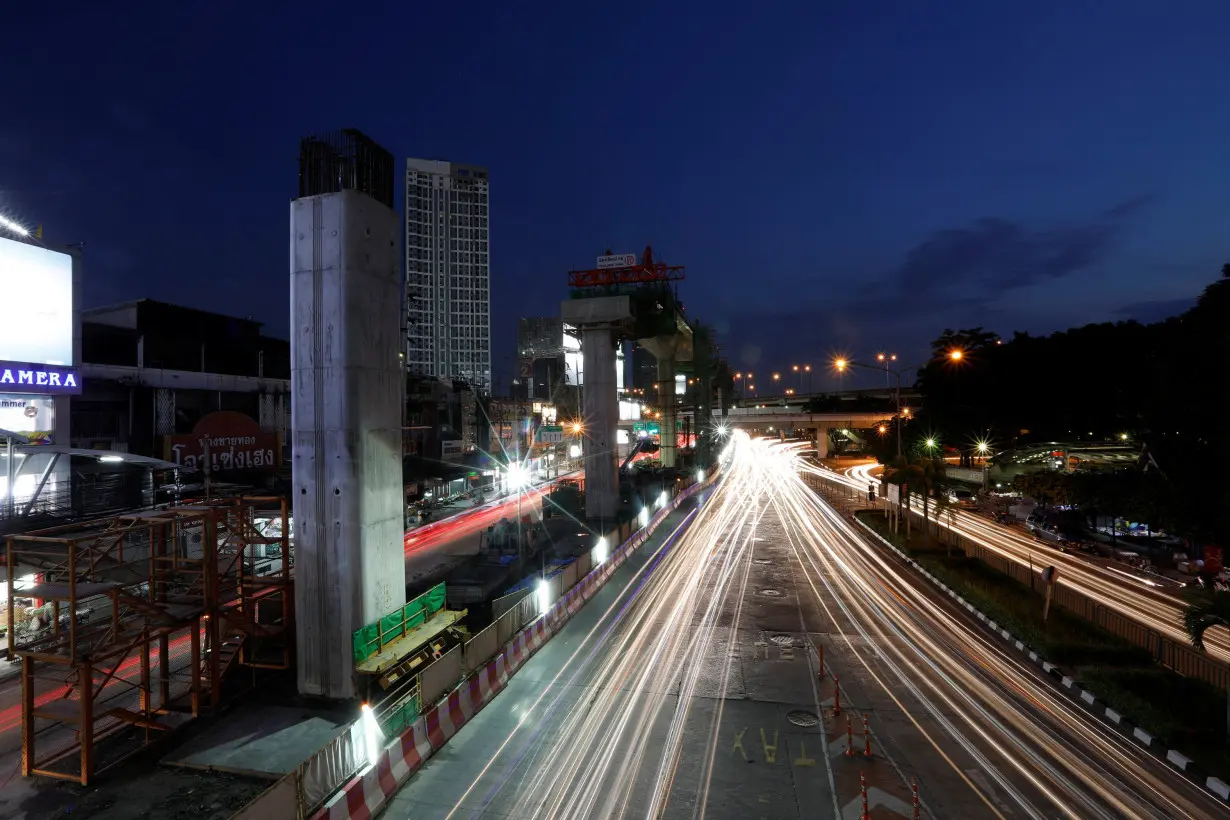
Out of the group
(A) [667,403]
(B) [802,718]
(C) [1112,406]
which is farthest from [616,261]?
(C) [1112,406]

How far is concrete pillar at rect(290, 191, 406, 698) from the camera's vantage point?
13.4m

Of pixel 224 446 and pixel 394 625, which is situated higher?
pixel 224 446

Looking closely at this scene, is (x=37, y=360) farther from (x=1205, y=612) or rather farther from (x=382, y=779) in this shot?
(x=1205, y=612)

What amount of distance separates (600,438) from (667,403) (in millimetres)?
28829

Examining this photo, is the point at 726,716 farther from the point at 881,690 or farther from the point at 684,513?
the point at 684,513

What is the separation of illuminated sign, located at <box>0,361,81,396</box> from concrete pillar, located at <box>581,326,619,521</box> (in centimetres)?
2529

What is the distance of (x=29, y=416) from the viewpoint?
79.7 feet

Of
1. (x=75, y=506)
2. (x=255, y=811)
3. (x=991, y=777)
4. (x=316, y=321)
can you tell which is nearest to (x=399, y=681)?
(x=255, y=811)

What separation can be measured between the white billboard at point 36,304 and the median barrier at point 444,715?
22.6 metres

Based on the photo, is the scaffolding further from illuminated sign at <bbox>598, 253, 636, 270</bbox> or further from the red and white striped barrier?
illuminated sign at <bbox>598, 253, 636, 270</bbox>

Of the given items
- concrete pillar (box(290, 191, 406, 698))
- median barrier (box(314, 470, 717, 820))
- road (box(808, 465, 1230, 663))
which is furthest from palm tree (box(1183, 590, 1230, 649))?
concrete pillar (box(290, 191, 406, 698))

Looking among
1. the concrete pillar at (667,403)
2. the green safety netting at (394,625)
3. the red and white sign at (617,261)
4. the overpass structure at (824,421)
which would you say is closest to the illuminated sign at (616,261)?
the red and white sign at (617,261)

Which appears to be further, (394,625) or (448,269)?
(448,269)

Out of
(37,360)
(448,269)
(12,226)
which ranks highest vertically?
(448,269)
